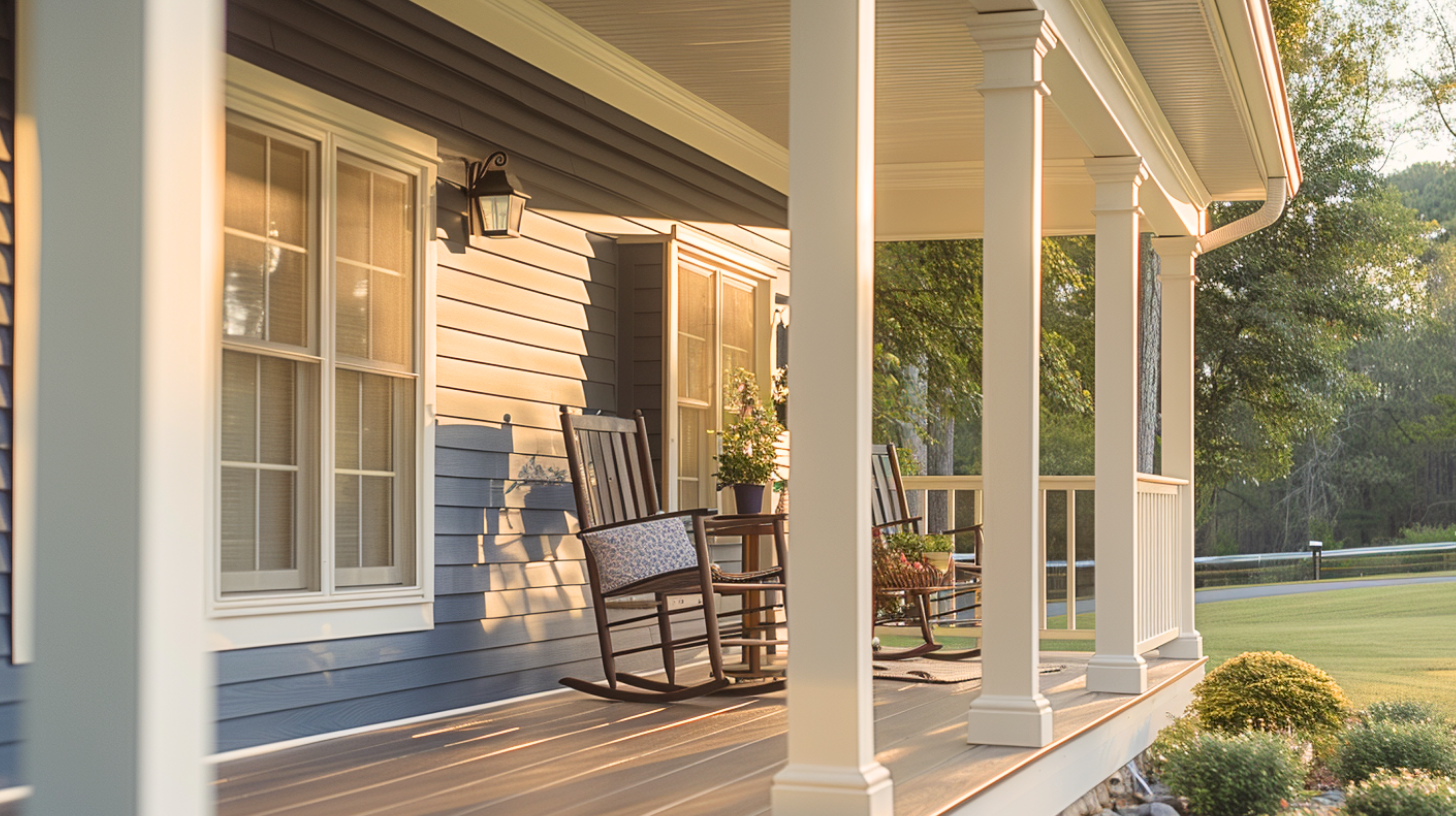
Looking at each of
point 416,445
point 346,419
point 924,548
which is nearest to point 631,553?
point 416,445

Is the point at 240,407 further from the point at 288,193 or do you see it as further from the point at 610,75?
the point at 610,75

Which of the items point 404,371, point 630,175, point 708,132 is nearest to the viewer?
point 404,371

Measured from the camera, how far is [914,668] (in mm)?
5734

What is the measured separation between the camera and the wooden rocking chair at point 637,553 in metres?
4.28

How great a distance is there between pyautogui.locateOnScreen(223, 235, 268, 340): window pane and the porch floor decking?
112cm

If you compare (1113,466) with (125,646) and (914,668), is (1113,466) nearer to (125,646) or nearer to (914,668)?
(914,668)

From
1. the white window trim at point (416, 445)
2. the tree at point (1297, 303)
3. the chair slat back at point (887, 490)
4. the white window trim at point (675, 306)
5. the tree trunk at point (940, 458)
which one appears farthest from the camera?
the tree trunk at point (940, 458)

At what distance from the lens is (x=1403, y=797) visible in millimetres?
4730

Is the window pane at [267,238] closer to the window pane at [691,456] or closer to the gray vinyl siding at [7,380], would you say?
the gray vinyl siding at [7,380]

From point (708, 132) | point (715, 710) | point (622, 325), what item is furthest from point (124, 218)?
point (708, 132)

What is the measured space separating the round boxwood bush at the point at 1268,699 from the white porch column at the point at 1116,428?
1025 millimetres

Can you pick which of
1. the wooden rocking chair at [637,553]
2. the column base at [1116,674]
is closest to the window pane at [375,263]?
the wooden rocking chair at [637,553]

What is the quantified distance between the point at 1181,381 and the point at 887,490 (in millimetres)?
1584

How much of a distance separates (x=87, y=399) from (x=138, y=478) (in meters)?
0.09
